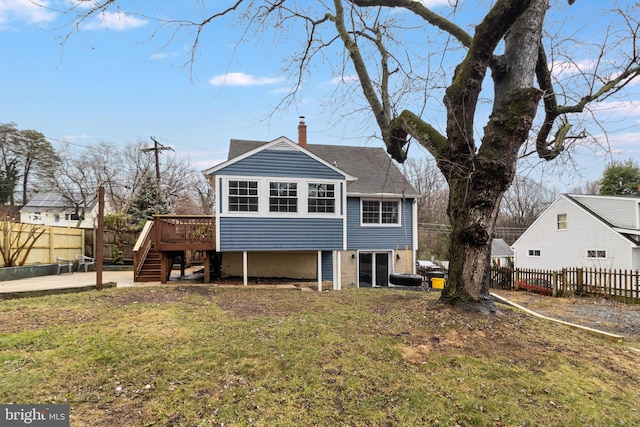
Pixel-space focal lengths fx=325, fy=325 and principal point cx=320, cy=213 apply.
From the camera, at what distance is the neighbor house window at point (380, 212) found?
1427 cm

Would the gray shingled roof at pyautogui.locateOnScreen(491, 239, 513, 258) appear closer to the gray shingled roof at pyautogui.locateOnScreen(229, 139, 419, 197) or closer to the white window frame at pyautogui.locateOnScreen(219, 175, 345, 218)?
the gray shingled roof at pyautogui.locateOnScreen(229, 139, 419, 197)

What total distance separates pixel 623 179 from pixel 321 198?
27.0m

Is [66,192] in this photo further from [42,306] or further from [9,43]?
[42,306]

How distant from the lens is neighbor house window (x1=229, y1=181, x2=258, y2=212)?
11.4 metres

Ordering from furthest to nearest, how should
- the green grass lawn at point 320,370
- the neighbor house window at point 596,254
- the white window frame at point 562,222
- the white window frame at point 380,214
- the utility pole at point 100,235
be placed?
the white window frame at point 562,222, the neighbor house window at point 596,254, the white window frame at point 380,214, the utility pole at point 100,235, the green grass lawn at point 320,370

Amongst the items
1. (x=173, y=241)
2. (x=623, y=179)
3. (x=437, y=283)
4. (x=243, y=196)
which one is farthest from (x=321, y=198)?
(x=623, y=179)

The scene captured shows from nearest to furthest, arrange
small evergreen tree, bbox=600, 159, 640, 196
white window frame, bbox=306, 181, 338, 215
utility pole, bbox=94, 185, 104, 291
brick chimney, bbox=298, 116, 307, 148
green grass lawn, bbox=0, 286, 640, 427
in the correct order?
green grass lawn, bbox=0, 286, 640, 427
utility pole, bbox=94, 185, 104, 291
white window frame, bbox=306, 181, 338, 215
brick chimney, bbox=298, 116, 307, 148
small evergreen tree, bbox=600, 159, 640, 196

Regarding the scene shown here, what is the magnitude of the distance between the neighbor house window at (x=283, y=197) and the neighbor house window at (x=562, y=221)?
58.2ft

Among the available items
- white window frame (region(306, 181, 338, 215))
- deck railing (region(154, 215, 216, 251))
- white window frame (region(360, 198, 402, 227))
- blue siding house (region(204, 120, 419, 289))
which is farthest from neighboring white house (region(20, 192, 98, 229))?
white window frame (region(360, 198, 402, 227))

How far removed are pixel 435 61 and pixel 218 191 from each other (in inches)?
314

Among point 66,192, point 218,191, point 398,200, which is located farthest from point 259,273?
point 66,192

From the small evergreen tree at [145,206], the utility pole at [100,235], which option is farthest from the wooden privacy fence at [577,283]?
the small evergreen tree at [145,206]

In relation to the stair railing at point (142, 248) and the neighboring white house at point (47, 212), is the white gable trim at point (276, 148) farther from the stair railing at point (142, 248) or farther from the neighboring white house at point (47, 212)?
the neighboring white house at point (47, 212)

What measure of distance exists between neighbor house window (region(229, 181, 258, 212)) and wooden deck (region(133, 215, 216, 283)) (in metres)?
1.00
